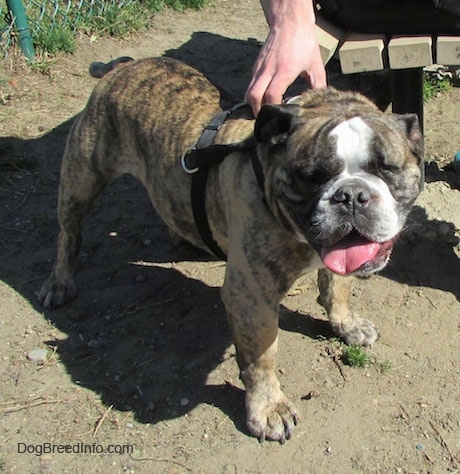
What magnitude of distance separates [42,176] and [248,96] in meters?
2.68

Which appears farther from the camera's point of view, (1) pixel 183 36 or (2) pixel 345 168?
(1) pixel 183 36

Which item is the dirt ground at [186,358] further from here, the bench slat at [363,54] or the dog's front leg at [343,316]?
the bench slat at [363,54]

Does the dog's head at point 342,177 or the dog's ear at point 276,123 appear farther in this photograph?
the dog's ear at point 276,123

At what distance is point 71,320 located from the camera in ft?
13.3

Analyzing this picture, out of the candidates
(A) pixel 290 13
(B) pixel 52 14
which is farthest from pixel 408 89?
(B) pixel 52 14

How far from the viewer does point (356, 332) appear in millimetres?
3674

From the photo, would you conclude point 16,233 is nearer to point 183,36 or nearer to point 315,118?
point 315,118

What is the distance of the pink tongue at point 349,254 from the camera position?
101 inches

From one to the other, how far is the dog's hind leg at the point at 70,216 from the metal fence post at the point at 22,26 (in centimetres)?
277

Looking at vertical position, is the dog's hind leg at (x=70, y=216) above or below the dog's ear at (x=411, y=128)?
below

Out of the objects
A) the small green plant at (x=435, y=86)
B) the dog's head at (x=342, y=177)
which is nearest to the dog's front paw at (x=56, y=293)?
the dog's head at (x=342, y=177)

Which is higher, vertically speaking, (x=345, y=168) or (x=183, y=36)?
(x=345, y=168)

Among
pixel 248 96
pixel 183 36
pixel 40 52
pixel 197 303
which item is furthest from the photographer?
pixel 183 36

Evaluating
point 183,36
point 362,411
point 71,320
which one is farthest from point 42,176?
point 362,411
